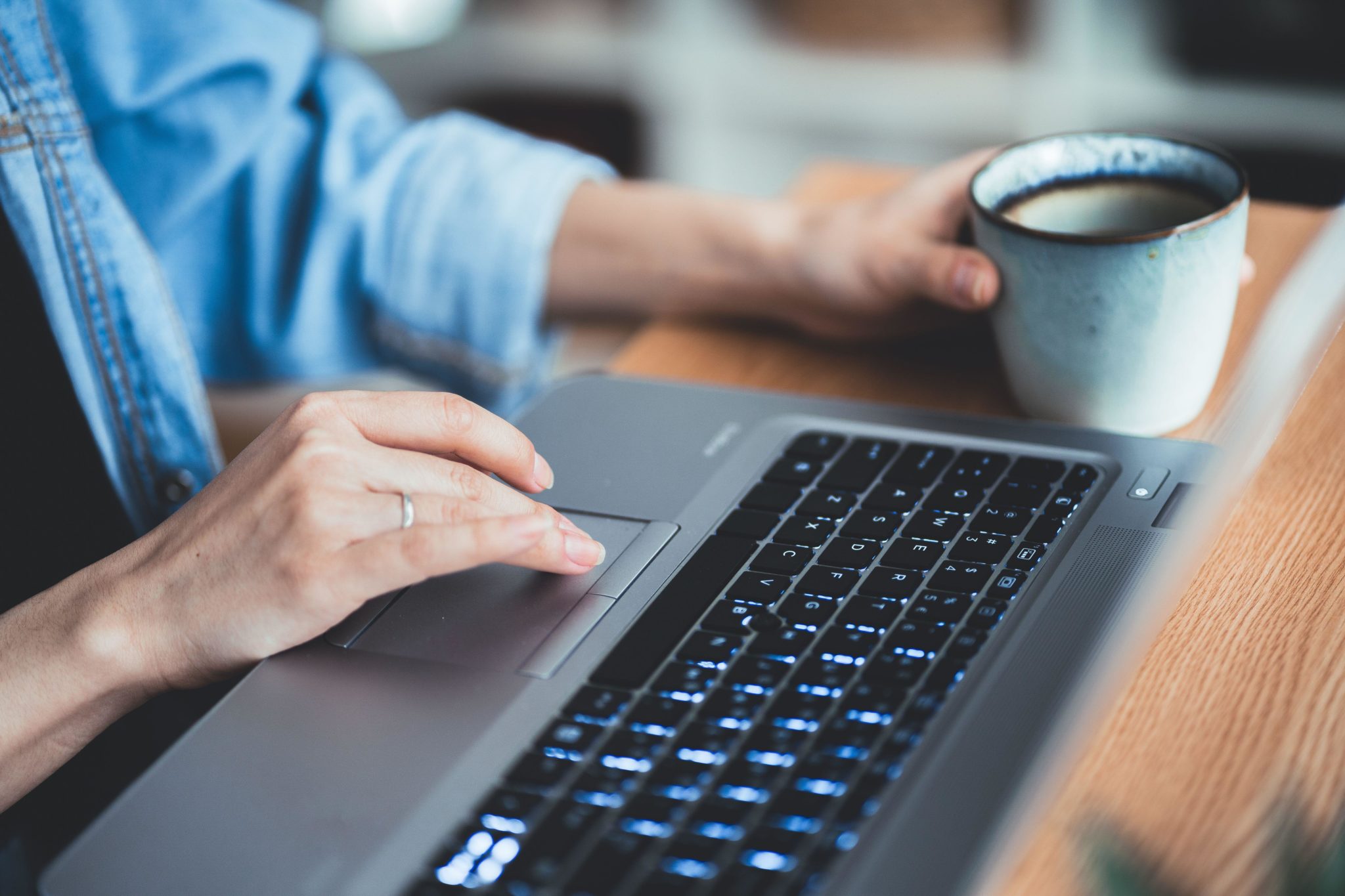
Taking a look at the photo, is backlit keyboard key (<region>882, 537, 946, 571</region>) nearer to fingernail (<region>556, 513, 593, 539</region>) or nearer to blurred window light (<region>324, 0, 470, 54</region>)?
fingernail (<region>556, 513, 593, 539</region>)

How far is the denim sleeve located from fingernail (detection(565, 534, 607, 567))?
1.09 ft

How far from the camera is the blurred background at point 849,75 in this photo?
1665 mm

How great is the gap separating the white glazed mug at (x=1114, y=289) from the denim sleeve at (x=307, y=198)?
0.34 meters

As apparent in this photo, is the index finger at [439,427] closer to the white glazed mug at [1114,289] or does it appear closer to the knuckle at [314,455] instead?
the knuckle at [314,455]

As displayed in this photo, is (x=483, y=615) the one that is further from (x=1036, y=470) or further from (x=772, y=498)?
(x=1036, y=470)

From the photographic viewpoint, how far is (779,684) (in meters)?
0.44

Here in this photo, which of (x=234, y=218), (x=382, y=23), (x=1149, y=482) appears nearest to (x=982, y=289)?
(x=1149, y=482)

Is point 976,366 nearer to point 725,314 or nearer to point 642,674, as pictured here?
point 725,314

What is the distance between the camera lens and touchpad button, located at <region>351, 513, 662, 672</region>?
0.49m

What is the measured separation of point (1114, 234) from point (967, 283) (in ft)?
0.23

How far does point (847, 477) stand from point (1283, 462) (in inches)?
7.8

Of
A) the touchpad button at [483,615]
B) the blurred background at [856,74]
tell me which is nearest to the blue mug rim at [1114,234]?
the touchpad button at [483,615]

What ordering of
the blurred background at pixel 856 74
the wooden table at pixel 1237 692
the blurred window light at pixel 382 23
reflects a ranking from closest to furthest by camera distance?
1. the wooden table at pixel 1237 692
2. the blurred background at pixel 856 74
3. the blurred window light at pixel 382 23

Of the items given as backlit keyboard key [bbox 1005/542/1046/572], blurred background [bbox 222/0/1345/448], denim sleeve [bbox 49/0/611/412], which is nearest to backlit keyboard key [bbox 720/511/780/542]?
backlit keyboard key [bbox 1005/542/1046/572]
